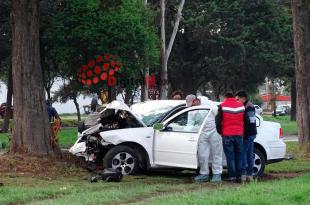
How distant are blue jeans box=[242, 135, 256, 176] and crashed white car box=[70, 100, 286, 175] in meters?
0.68

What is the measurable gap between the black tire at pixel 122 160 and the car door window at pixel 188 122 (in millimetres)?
911

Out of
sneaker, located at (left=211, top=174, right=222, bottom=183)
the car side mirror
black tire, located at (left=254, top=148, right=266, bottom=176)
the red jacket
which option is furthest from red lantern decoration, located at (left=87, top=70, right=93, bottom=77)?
the red jacket

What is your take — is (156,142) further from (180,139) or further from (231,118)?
(231,118)

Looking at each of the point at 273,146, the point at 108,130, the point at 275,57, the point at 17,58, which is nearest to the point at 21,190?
the point at 108,130

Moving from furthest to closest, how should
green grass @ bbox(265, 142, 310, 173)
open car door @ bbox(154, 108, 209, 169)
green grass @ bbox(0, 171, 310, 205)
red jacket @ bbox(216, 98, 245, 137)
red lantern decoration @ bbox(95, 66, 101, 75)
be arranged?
red lantern decoration @ bbox(95, 66, 101, 75) < green grass @ bbox(265, 142, 310, 173) < open car door @ bbox(154, 108, 209, 169) < red jacket @ bbox(216, 98, 245, 137) < green grass @ bbox(0, 171, 310, 205)

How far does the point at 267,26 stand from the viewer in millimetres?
36469

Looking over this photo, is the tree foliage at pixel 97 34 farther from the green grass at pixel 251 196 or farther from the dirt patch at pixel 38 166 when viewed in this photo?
the green grass at pixel 251 196

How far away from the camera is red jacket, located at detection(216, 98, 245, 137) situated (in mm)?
11758

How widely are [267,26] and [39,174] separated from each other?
85.0 ft

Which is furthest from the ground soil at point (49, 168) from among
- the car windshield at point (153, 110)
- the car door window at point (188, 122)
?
the car windshield at point (153, 110)

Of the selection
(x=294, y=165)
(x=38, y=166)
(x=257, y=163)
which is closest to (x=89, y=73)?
(x=294, y=165)

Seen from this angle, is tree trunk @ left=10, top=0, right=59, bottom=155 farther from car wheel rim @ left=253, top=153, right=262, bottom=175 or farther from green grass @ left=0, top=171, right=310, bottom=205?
car wheel rim @ left=253, top=153, right=262, bottom=175

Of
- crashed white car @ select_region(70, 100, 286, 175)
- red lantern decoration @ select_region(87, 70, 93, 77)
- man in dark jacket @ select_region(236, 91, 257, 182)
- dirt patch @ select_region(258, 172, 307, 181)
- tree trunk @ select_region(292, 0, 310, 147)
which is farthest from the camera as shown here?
red lantern decoration @ select_region(87, 70, 93, 77)

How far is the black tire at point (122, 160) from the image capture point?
12.8 meters
